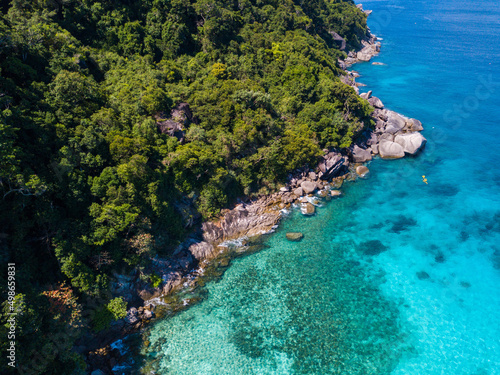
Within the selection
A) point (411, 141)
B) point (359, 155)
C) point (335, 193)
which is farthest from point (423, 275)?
point (411, 141)

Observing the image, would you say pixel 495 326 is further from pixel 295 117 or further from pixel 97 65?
pixel 97 65

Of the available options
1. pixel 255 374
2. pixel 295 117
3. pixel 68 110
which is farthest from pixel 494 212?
pixel 68 110

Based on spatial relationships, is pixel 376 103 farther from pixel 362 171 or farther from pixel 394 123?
pixel 362 171

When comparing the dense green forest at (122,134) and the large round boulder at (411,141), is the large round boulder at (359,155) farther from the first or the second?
the large round boulder at (411,141)

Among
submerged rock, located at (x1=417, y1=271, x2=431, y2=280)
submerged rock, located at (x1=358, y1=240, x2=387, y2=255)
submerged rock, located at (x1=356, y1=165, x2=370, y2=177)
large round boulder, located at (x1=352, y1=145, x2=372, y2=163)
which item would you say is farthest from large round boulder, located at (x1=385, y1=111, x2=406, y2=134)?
submerged rock, located at (x1=417, y1=271, x2=431, y2=280)

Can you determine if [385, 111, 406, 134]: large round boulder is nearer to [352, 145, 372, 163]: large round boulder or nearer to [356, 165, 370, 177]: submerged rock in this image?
[352, 145, 372, 163]: large round boulder
